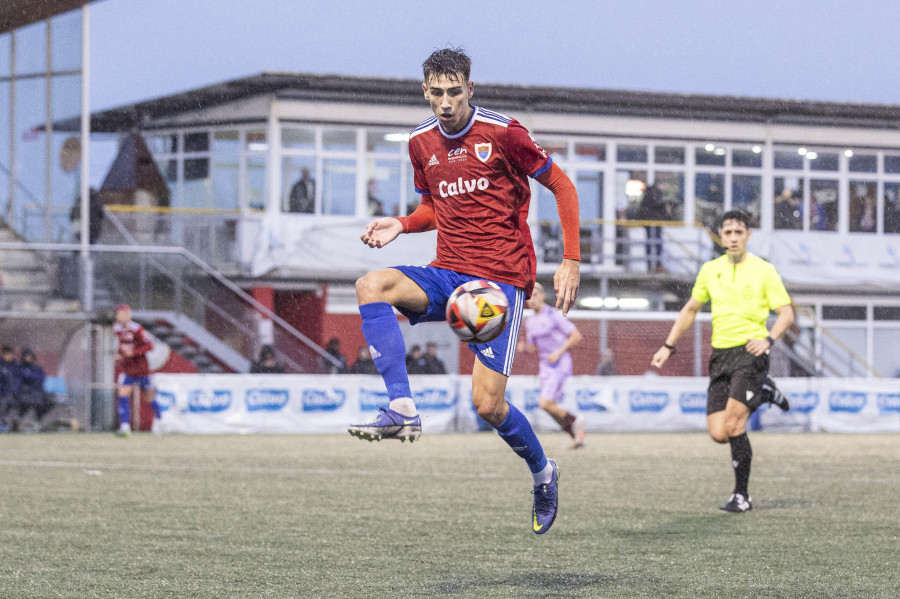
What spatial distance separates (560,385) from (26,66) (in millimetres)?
17344

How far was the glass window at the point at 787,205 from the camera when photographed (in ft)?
111

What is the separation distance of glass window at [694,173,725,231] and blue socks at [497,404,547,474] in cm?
2821

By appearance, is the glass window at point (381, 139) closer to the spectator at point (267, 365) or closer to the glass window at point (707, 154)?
the glass window at point (707, 154)

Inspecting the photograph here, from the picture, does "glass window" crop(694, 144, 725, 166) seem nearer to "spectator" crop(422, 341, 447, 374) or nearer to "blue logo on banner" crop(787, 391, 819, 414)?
"blue logo on banner" crop(787, 391, 819, 414)

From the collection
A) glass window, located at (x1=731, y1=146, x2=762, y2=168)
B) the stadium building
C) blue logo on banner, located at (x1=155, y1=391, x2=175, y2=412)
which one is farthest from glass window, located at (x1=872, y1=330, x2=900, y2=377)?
blue logo on banner, located at (x1=155, y1=391, x2=175, y2=412)

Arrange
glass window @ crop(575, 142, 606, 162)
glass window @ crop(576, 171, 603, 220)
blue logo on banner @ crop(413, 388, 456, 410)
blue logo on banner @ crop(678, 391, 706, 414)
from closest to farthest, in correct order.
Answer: blue logo on banner @ crop(413, 388, 456, 410) → blue logo on banner @ crop(678, 391, 706, 414) → glass window @ crop(576, 171, 603, 220) → glass window @ crop(575, 142, 606, 162)

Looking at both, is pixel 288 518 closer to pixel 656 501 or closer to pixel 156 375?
pixel 656 501

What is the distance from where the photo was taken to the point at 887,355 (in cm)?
3306

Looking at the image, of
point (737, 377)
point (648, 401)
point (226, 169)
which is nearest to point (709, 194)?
point (648, 401)

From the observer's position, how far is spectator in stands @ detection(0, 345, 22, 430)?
70.2ft

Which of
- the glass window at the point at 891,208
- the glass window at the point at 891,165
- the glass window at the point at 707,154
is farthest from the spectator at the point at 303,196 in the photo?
the glass window at the point at 891,165

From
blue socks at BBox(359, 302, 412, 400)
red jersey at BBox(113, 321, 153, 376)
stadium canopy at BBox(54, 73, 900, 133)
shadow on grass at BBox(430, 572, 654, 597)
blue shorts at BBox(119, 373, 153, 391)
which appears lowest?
shadow on grass at BBox(430, 572, 654, 597)

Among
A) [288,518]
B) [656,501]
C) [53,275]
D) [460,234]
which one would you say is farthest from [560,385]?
[53,275]

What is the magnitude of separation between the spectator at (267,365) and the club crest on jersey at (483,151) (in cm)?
1700
